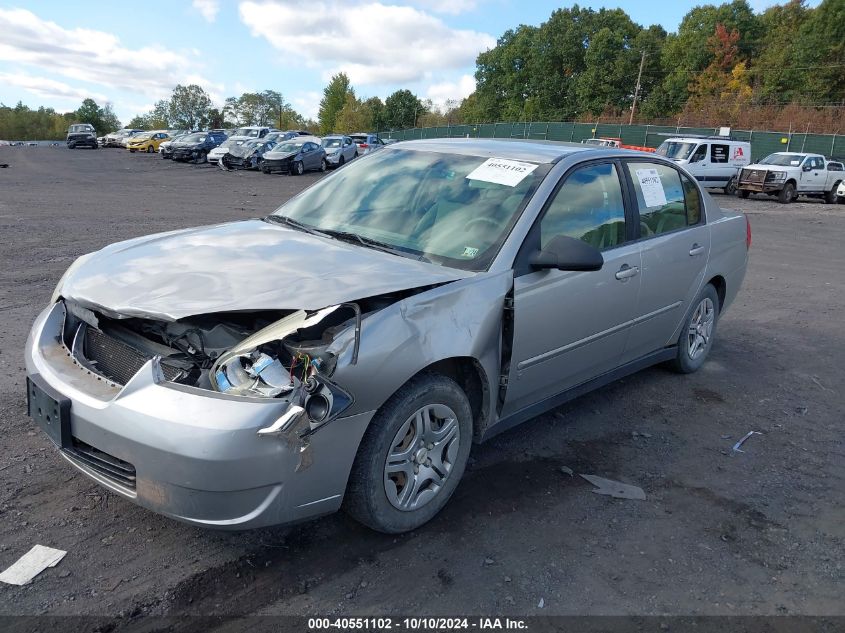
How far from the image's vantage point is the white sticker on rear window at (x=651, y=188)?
178 inches

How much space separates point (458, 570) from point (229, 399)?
123 centimetres

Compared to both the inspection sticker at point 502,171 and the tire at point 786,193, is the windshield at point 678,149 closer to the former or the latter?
the tire at point 786,193

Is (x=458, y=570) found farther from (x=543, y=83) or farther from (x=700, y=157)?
(x=543, y=83)

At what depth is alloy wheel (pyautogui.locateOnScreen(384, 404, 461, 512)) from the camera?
9.62 feet

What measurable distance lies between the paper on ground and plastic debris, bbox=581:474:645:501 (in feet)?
8.52

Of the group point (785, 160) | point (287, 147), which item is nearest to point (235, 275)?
point (785, 160)

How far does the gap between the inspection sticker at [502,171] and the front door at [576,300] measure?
0.76 feet

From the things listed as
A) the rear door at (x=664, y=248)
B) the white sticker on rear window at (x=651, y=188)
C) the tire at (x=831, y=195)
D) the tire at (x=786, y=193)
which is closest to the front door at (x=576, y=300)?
the rear door at (x=664, y=248)

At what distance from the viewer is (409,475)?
3.01m

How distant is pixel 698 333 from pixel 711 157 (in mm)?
21701

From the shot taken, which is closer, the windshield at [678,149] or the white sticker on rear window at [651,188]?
the white sticker on rear window at [651,188]

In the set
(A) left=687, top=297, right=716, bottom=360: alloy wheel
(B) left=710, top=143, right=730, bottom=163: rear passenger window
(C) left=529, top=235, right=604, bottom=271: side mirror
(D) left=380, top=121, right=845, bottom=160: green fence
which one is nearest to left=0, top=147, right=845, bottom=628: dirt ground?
(A) left=687, top=297, right=716, bottom=360: alloy wheel

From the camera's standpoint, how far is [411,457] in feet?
9.84

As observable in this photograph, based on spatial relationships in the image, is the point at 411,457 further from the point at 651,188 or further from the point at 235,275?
the point at 651,188
